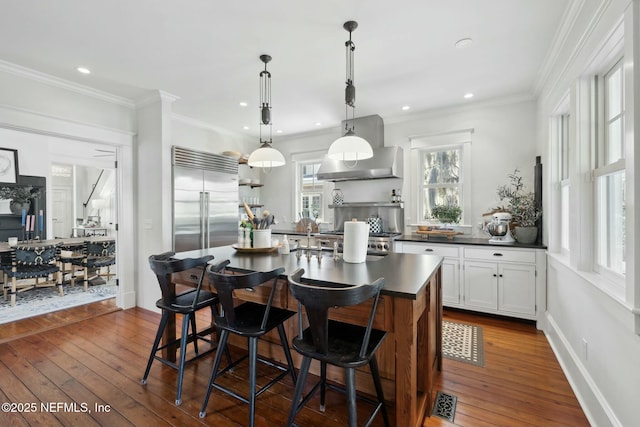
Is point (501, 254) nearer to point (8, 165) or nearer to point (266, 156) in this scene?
point (266, 156)

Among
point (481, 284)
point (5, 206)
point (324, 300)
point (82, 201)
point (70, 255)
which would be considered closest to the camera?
point (324, 300)

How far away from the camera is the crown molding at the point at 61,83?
3.00m

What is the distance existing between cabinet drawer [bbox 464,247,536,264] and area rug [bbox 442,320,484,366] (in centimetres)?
80

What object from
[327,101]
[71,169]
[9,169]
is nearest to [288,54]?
[327,101]

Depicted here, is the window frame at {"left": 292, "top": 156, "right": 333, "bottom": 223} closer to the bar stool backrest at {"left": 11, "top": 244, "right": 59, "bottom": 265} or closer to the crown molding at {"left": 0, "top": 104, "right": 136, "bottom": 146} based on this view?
the crown molding at {"left": 0, "top": 104, "right": 136, "bottom": 146}

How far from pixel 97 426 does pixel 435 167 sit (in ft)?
15.0

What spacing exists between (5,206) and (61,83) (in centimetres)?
378

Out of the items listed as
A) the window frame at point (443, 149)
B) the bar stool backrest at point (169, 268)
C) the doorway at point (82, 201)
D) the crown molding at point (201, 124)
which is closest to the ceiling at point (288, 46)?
the window frame at point (443, 149)

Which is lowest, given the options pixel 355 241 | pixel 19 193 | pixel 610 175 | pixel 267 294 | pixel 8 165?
pixel 267 294

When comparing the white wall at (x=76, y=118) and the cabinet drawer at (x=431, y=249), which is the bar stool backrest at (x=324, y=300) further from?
the white wall at (x=76, y=118)

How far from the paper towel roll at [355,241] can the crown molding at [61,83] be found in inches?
142

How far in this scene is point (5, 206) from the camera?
5473 millimetres

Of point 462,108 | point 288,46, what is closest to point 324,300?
point 288,46

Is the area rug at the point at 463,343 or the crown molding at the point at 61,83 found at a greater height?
the crown molding at the point at 61,83
